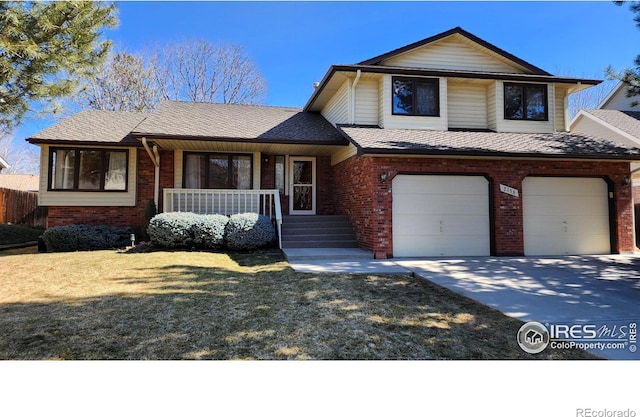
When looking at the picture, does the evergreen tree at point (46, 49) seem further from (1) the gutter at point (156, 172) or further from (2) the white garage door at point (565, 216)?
(2) the white garage door at point (565, 216)

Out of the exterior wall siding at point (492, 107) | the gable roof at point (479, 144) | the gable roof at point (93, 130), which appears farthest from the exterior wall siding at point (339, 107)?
the gable roof at point (93, 130)

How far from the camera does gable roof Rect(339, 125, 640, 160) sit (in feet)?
28.5

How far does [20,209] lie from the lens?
15820 mm

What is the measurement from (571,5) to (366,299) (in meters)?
8.06

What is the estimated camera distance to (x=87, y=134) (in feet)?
37.7

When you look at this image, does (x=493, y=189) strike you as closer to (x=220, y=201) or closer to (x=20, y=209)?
(x=220, y=201)

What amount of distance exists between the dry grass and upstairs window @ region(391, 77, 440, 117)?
5.91 m

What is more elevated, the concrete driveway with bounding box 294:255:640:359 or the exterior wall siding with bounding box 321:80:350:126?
the exterior wall siding with bounding box 321:80:350:126

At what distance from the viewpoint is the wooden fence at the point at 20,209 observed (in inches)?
596

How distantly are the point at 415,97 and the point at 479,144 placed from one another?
8.26 feet

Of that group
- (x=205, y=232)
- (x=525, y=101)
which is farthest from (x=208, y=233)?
(x=525, y=101)

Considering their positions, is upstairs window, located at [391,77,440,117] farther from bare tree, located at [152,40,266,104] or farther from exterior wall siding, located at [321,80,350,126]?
bare tree, located at [152,40,266,104]

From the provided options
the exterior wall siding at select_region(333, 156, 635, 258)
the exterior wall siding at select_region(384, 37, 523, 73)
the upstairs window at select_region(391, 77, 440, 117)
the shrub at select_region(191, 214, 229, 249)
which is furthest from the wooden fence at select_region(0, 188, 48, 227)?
the exterior wall siding at select_region(384, 37, 523, 73)
